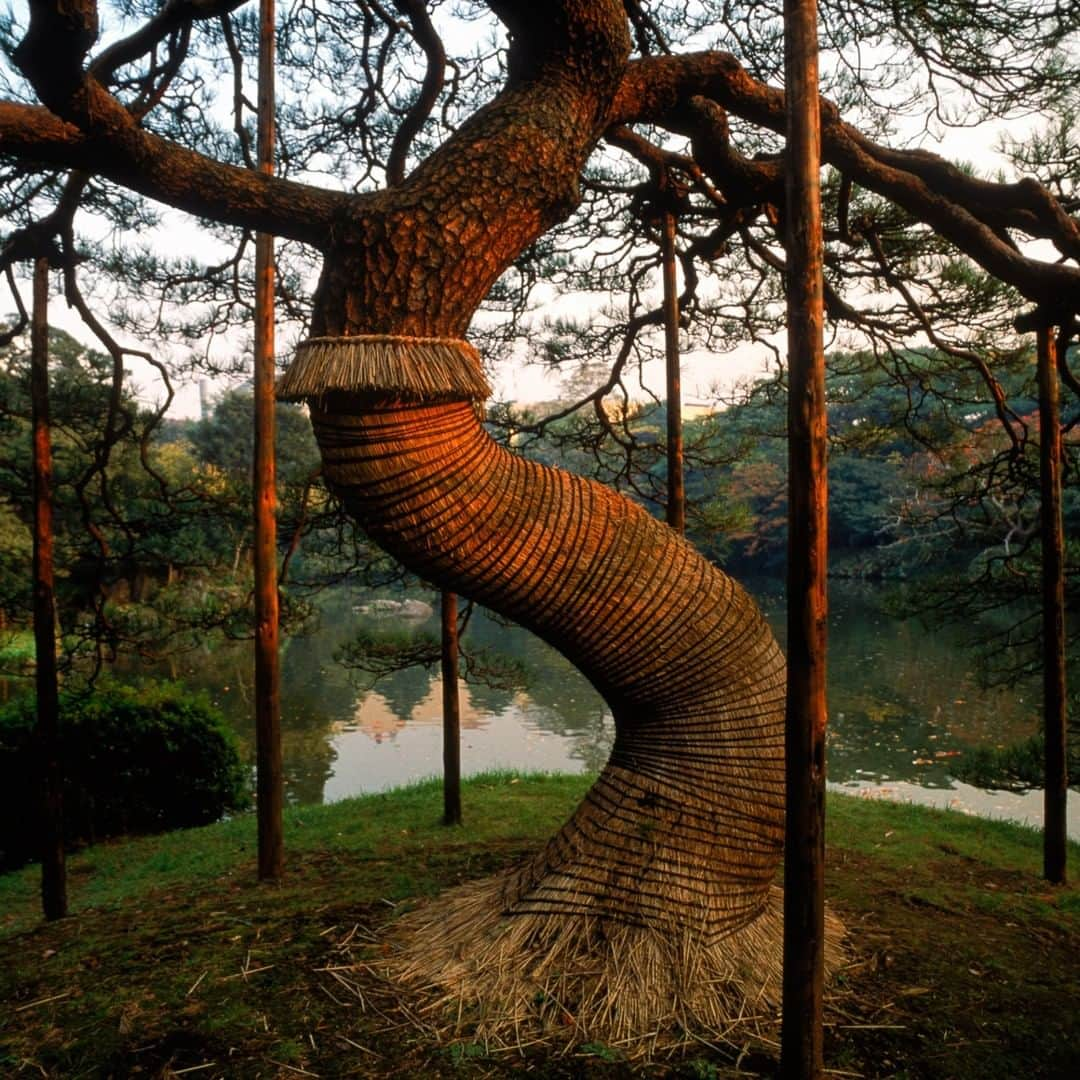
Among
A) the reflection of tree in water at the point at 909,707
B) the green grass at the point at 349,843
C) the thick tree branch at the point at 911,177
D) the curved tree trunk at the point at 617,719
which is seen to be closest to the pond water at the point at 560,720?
the reflection of tree in water at the point at 909,707

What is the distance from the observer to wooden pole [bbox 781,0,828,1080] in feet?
6.12

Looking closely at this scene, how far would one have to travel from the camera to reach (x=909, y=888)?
4.11 metres

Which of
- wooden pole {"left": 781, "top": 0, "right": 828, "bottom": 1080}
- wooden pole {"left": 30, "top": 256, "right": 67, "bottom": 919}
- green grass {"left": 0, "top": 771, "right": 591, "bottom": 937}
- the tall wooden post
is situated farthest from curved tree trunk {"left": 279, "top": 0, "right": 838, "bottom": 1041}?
wooden pole {"left": 30, "top": 256, "right": 67, "bottom": 919}

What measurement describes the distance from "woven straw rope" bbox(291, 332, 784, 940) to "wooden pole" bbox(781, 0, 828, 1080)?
77 centimetres

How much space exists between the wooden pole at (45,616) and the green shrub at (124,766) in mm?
1816

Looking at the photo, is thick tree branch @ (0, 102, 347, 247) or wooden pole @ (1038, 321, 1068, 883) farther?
wooden pole @ (1038, 321, 1068, 883)

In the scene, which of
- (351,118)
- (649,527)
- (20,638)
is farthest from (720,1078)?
(20,638)

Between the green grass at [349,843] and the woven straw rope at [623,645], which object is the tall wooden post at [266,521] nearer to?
the green grass at [349,843]

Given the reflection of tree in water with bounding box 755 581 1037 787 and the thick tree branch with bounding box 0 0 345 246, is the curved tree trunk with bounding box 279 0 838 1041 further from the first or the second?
the reflection of tree in water with bounding box 755 581 1037 787

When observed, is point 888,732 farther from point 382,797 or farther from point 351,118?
point 351,118

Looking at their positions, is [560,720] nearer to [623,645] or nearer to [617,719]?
[617,719]

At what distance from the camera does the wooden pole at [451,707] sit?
5.88 meters

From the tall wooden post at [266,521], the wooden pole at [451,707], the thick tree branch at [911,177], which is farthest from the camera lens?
the wooden pole at [451,707]

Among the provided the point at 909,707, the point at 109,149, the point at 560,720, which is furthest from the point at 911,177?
the point at 909,707
